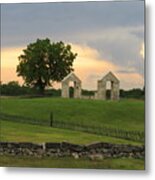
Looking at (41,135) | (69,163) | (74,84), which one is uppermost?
(74,84)

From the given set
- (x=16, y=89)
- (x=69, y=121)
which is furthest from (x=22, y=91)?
(x=69, y=121)

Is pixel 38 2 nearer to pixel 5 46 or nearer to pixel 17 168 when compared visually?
pixel 5 46

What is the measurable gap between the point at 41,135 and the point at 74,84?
0.88 feet

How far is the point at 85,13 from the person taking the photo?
2.57 m

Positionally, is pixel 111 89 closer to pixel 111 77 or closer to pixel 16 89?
pixel 111 77

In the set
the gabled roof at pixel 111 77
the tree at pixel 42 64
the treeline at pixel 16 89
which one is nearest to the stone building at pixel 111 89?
the gabled roof at pixel 111 77

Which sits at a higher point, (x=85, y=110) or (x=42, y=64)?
(x=42, y=64)

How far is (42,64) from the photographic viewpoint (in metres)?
2.64

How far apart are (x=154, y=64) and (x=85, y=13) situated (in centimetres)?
38

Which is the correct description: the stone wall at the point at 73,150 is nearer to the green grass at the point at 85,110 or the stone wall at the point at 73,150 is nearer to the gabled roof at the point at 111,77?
the green grass at the point at 85,110

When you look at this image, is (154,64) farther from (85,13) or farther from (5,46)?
(5,46)

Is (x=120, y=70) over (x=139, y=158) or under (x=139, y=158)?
over

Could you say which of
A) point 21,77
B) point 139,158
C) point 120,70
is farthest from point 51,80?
point 139,158

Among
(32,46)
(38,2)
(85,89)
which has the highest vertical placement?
(38,2)
